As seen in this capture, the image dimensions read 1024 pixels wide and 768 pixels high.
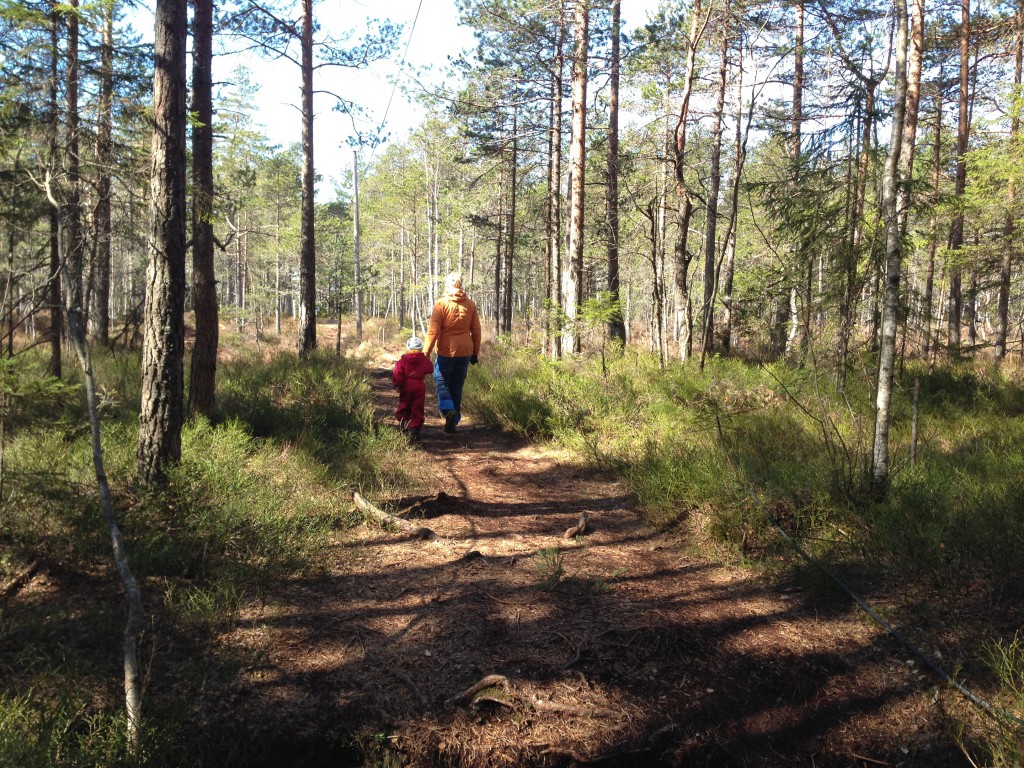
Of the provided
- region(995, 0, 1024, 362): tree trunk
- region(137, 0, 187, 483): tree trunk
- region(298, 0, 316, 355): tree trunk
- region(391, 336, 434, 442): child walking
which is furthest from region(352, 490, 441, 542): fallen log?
region(995, 0, 1024, 362): tree trunk

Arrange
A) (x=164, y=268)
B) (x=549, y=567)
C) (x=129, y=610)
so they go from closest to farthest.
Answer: (x=129, y=610) → (x=549, y=567) → (x=164, y=268)

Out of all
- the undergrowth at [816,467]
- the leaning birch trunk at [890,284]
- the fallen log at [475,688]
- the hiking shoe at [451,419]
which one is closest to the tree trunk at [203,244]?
the hiking shoe at [451,419]

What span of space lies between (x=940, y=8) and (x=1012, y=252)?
252 inches

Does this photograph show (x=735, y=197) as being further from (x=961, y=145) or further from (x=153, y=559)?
(x=961, y=145)

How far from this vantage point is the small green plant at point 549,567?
3.96 metres

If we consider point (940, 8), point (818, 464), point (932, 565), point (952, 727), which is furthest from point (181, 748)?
point (940, 8)

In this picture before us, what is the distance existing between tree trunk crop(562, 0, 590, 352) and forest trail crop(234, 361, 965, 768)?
311 inches

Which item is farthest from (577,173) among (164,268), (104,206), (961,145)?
(961,145)

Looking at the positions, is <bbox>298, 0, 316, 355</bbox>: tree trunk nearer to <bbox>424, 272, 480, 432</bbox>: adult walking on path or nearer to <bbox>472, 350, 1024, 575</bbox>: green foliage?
<bbox>472, 350, 1024, 575</bbox>: green foliage

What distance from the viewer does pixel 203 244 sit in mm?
6402

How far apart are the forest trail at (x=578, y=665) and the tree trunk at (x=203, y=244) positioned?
2.93 meters

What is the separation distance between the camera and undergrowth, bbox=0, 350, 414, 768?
99.7 inches

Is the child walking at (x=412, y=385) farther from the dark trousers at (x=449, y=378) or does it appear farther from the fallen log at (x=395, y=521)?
the fallen log at (x=395, y=521)

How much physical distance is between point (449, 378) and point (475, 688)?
5.24m
